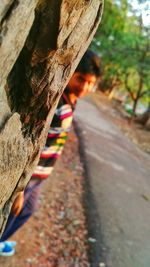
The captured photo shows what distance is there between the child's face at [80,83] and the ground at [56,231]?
2124mm

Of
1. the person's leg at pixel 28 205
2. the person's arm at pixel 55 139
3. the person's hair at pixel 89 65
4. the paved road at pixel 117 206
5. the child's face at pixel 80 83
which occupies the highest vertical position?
the person's hair at pixel 89 65

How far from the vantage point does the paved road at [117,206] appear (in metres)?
5.46

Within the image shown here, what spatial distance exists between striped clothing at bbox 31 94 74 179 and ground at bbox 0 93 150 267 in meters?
1.39

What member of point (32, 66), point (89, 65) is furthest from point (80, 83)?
point (32, 66)

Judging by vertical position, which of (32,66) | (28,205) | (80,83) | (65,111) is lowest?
(28,205)

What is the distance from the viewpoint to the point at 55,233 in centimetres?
571

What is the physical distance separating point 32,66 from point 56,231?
14.1 feet

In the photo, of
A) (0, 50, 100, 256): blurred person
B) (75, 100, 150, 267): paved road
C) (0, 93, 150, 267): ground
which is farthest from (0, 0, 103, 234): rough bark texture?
(75, 100, 150, 267): paved road

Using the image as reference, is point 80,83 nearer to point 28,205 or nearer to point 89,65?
point 89,65

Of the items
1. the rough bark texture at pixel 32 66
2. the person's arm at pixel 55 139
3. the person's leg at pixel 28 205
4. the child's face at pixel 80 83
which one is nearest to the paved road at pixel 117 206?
the person's leg at pixel 28 205

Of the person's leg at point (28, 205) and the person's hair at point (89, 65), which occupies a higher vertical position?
the person's hair at point (89, 65)

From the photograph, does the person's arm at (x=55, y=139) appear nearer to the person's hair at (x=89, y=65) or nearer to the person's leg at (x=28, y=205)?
the person's leg at (x=28, y=205)

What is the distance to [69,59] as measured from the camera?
6.16 feet

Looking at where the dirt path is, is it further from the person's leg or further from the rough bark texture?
the rough bark texture
